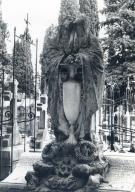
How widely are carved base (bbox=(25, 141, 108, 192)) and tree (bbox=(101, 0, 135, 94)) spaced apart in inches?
839

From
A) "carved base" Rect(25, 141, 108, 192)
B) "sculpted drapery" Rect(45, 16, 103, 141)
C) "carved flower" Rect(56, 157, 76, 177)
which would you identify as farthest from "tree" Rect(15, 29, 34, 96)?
"carved flower" Rect(56, 157, 76, 177)

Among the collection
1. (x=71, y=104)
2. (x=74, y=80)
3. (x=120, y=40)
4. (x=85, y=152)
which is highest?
(x=120, y=40)

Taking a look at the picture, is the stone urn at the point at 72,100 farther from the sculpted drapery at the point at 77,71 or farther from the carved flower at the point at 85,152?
the carved flower at the point at 85,152

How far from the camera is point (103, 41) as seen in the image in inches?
1190

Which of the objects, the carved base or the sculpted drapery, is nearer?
the carved base

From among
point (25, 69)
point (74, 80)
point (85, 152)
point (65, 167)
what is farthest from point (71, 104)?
point (25, 69)

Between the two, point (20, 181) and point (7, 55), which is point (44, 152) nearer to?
point (20, 181)

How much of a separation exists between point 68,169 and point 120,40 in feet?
75.2

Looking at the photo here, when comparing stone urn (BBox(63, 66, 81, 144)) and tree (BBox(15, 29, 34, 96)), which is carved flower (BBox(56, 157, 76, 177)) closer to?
stone urn (BBox(63, 66, 81, 144))

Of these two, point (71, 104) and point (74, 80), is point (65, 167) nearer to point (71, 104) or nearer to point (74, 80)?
point (71, 104)

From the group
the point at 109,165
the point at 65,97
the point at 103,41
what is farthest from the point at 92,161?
the point at 103,41

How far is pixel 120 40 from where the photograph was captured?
2942 cm

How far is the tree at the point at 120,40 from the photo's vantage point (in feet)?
96.4

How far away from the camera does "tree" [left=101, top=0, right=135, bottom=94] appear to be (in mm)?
29391
